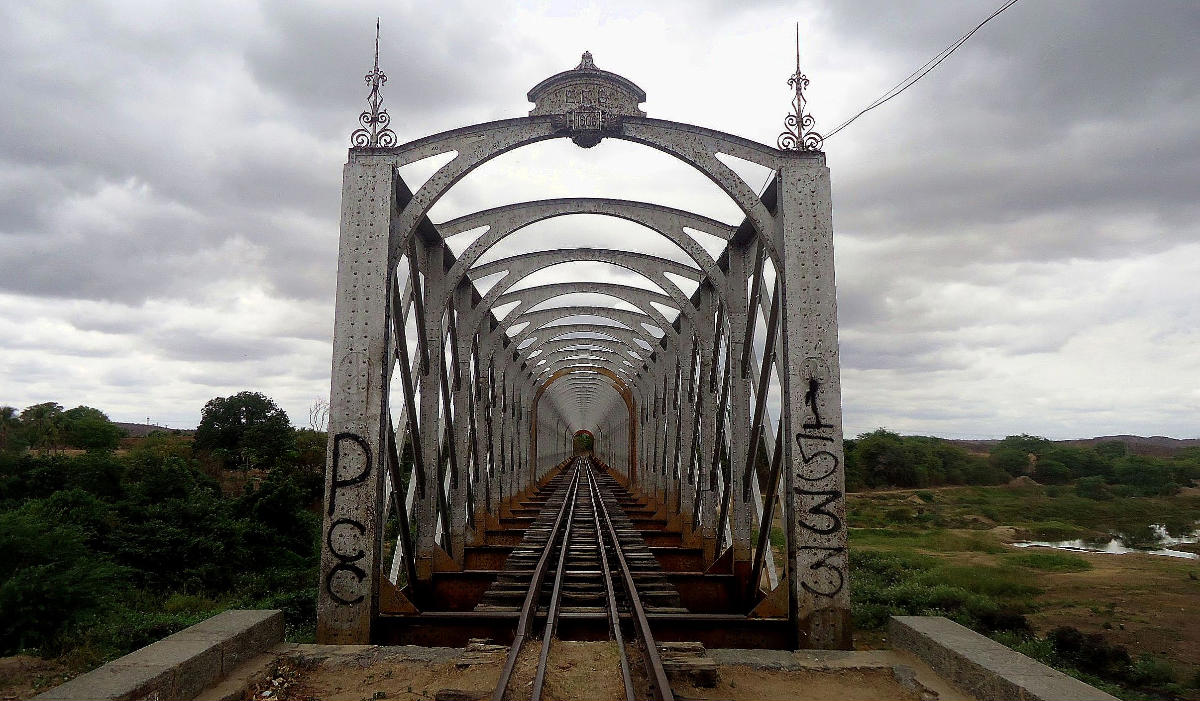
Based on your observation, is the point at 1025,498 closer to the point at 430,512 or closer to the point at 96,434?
the point at 430,512

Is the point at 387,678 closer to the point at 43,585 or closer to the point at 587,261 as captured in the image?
the point at 43,585

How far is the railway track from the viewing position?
16.7 feet

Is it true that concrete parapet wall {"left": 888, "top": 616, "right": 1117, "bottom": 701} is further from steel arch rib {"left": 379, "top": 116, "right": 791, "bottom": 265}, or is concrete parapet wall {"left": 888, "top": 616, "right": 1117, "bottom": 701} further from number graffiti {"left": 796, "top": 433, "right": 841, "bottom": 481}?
steel arch rib {"left": 379, "top": 116, "right": 791, "bottom": 265}

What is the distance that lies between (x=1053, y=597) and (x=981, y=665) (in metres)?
9.70

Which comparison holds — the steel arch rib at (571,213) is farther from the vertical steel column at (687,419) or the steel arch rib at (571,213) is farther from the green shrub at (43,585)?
the green shrub at (43,585)

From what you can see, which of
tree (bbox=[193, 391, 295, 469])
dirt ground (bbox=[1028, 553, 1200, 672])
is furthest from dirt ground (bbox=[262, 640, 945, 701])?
tree (bbox=[193, 391, 295, 469])

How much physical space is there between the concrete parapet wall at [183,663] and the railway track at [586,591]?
185 cm

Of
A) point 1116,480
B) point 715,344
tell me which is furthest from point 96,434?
point 1116,480

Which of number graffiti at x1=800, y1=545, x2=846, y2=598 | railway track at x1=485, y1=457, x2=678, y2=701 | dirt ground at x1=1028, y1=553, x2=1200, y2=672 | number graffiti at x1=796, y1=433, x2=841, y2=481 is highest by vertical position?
number graffiti at x1=796, y1=433, x2=841, y2=481

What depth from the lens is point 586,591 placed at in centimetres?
989

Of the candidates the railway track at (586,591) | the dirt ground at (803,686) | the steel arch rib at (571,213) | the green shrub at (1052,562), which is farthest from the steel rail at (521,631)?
the green shrub at (1052,562)

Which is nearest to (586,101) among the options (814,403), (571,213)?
(571,213)

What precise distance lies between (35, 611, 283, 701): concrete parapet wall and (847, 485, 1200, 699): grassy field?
6.80 meters

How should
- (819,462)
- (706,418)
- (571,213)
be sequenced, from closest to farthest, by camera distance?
(819,462) → (571,213) → (706,418)
